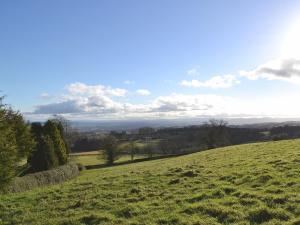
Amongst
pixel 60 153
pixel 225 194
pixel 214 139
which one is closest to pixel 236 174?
pixel 225 194

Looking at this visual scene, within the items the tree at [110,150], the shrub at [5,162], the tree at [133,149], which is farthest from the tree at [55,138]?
the tree at [133,149]

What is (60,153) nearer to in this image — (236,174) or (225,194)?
(236,174)

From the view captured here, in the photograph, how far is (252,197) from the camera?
1355 cm

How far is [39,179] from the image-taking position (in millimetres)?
31109

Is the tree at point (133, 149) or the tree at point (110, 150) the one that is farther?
the tree at point (133, 149)

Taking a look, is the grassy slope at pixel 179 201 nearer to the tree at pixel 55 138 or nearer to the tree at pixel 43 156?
the tree at pixel 43 156

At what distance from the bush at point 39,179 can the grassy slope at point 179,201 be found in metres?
6.45

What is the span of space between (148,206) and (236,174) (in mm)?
6842

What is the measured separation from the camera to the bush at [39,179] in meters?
25.8

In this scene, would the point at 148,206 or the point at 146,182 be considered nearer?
the point at 148,206

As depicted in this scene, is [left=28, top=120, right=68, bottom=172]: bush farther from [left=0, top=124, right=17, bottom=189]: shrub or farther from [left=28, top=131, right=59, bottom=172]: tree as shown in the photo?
[left=0, top=124, right=17, bottom=189]: shrub

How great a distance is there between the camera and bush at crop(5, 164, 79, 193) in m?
25.8

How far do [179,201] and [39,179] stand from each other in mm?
20015

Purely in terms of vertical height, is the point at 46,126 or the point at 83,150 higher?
the point at 46,126
